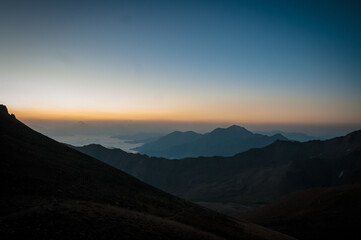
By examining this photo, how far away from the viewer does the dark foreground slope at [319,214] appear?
2088 inches

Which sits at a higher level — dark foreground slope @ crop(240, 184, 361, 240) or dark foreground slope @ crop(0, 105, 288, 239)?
dark foreground slope @ crop(0, 105, 288, 239)

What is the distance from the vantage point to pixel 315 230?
55.4m

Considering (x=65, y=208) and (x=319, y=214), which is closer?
(x=65, y=208)

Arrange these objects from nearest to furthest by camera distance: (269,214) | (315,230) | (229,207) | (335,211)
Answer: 1. (315,230)
2. (335,211)
3. (269,214)
4. (229,207)

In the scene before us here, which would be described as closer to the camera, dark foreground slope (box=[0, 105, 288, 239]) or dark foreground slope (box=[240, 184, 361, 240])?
dark foreground slope (box=[0, 105, 288, 239])

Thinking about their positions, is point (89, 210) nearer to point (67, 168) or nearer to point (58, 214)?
point (58, 214)

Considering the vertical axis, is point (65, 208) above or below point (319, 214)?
above

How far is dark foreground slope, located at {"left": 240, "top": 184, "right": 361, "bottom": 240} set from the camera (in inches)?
2088

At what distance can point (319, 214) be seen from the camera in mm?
68500

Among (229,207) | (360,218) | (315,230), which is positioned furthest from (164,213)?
(229,207)

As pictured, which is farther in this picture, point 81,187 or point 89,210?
point 81,187


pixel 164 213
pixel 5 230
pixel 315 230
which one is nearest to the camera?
pixel 5 230

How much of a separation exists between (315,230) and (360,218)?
483 inches

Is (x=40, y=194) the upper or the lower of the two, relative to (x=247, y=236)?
upper
